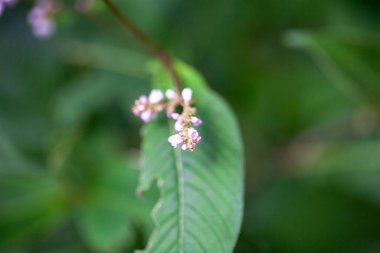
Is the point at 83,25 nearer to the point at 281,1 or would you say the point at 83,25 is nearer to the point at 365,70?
the point at 281,1

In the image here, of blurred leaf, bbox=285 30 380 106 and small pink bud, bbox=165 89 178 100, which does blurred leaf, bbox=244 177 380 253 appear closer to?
blurred leaf, bbox=285 30 380 106

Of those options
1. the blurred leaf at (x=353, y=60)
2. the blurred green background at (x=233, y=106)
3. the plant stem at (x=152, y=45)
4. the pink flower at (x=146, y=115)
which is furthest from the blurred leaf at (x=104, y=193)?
the blurred leaf at (x=353, y=60)

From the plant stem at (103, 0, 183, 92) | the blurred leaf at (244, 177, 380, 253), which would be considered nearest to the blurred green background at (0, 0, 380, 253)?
the blurred leaf at (244, 177, 380, 253)

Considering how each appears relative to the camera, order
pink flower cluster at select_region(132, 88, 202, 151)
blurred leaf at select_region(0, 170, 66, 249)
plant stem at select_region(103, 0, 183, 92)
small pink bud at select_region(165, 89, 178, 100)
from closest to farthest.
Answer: pink flower cluster at select_region(132, 88, 202, 151)
small pink bud at select_region(165, 89, 178, 100)
plant stem at select_region(103, 0, 183, 92)
blurred leaf at select_region(0, 170, 66, 249)

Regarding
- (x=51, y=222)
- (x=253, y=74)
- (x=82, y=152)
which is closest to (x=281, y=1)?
(x=253, y=74)

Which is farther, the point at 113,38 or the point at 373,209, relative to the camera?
the point at 113,38
